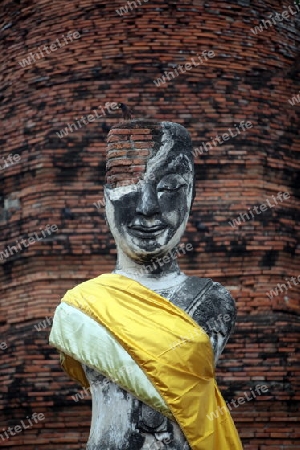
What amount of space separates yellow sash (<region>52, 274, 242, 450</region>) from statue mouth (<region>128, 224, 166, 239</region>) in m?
0.34

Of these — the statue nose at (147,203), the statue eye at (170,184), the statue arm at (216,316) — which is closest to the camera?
the statue arm at (216,316)

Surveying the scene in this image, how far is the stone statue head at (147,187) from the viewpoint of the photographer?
8875mm

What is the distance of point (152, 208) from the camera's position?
29.0 feet

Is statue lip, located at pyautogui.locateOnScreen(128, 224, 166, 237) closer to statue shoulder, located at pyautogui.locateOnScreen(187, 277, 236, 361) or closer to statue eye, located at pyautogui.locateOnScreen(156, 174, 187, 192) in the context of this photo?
statue eye, located at pyautogui.locateOnScreen(156, 174, 187, 192)

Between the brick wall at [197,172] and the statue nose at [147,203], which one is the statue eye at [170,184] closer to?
the statue nose at [147,203]

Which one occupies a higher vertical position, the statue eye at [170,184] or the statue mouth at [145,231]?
the statue eye at [170,184]

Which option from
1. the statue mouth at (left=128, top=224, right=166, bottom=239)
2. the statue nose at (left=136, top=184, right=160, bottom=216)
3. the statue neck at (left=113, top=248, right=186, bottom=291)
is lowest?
the statue neck at (left=113, top=248, right=186, bottom=291)

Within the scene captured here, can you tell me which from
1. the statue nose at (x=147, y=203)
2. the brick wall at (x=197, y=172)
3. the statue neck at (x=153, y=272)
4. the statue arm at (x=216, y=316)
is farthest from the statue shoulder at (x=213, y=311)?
the brick wall at (x=197, y=172)

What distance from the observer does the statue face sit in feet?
29.1

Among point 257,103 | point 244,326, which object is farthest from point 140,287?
point 257,103

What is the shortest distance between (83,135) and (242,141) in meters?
1.58

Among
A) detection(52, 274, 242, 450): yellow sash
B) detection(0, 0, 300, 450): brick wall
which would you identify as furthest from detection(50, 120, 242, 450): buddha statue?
detection(0, 0, 300, 450): brick wall

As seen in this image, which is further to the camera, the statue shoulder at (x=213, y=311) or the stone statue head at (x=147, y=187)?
the stone statue head at (x=147, y=187)

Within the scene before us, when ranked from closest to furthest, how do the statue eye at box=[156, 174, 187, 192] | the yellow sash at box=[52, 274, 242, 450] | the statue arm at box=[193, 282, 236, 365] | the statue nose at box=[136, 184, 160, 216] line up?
1. the yellow sash at box=[52, 274, 242, 450]
2. the statue arm at box=[193, 282, 236, 365]
3. the statue nose at box=[136, 184, 160, 216]
4. the statue eye at box=[156, 174, 187, 192]
